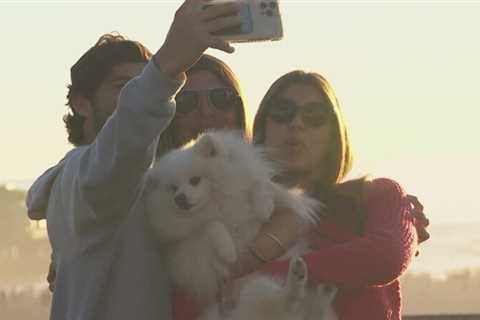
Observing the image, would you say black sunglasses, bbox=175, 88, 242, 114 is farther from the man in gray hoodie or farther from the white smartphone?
the white smartphone

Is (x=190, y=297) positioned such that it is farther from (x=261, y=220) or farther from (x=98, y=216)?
(x=98, y=216)

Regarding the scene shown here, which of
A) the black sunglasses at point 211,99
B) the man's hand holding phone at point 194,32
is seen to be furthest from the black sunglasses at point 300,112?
the man's hand holding phone at point 194,32

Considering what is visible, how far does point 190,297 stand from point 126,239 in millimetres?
518

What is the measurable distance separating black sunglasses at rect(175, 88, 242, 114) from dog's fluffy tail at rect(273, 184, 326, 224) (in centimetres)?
45

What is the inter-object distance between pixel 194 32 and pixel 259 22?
0.67 feet

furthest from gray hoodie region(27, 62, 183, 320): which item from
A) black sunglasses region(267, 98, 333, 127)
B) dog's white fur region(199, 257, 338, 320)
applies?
black sunglasses region(267, 98, 333, 127)

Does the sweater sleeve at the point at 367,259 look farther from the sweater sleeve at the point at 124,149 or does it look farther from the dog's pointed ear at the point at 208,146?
the sweater sleeve at the point at 124,149

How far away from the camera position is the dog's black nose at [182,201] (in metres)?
3.25

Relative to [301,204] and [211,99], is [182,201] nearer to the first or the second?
[301,204]

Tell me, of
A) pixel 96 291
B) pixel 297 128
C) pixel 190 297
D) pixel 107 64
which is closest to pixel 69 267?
pixel 96 291

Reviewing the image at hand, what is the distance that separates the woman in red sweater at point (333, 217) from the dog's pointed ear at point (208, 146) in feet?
0.99

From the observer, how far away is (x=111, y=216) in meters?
2.48

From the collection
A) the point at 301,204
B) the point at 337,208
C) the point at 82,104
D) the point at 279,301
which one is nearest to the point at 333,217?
the point at 337,208

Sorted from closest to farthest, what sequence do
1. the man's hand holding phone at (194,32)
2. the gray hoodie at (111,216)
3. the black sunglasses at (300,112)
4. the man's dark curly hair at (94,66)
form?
the man's hand holding phone at (194,32), the gray hoodie at (111,216), the man's dark curly hair at (94,66), the black sunglasses at (300,112)
